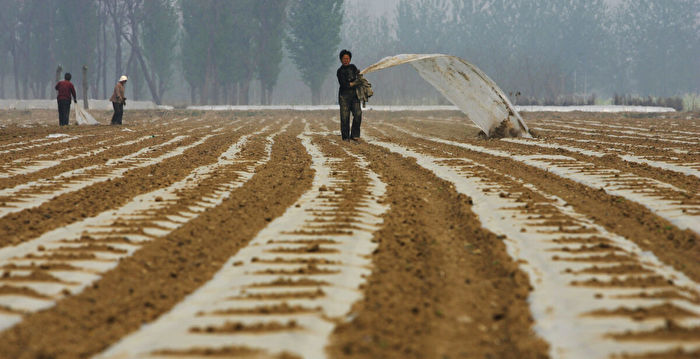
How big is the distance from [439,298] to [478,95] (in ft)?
39.8

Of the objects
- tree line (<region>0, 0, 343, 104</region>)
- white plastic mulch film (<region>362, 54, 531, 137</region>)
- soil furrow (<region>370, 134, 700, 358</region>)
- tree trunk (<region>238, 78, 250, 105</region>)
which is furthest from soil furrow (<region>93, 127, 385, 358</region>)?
tree trunk (<region>238, 78, 250, 105</region>)

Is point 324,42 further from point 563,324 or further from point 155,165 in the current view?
point 563,324

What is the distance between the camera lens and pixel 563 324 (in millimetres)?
3324

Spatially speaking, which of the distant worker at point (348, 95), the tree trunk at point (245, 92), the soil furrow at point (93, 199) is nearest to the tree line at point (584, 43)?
the tree trunk at point (245, 92)

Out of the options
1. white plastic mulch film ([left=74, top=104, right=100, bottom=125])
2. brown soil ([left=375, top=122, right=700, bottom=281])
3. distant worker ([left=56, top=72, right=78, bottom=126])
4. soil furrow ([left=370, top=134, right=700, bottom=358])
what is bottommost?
white plastic mulch film ([left=74, top=104, right=100, bottom=125])

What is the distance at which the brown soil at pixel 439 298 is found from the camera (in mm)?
3035

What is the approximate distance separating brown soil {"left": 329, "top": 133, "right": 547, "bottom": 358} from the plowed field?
1 centimetres

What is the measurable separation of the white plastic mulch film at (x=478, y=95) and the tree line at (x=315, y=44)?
36.5m

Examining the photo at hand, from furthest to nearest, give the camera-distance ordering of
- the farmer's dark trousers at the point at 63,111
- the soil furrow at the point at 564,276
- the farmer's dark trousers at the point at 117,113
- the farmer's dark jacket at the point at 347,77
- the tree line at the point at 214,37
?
the tree line at the point at 214,37
the farmer's dark trousers at the point at 117,113
the farmer's dark trousers at the point at 63,111
the farmer's dark jacket at the point at 347,77
the soil furrow at the point at 564,276

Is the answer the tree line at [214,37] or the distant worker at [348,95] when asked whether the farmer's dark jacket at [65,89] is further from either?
the tree line at [214,37]

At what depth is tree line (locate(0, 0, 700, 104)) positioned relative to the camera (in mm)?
58469

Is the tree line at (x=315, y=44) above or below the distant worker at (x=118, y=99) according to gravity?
above

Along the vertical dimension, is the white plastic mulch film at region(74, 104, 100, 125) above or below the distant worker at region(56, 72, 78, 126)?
below

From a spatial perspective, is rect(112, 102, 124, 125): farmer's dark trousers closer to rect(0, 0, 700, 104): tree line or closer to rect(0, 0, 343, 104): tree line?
rect(0, 0, 700, 104): tree line
